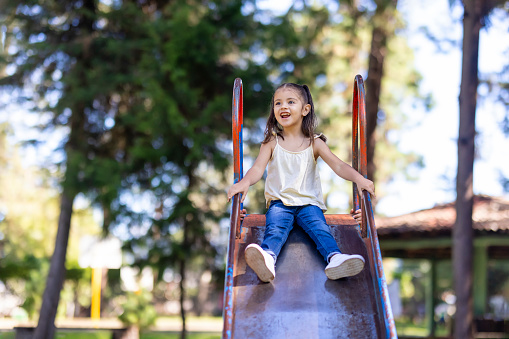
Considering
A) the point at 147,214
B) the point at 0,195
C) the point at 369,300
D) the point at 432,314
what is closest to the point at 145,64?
the point at 147,214

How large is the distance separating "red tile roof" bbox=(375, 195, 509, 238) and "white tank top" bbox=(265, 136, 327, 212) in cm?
903

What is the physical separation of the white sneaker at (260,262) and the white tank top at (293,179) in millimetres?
647

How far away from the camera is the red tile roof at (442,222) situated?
1205 cm

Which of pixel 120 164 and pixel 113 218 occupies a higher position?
pixel 120 164

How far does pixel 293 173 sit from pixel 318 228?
1.43ft

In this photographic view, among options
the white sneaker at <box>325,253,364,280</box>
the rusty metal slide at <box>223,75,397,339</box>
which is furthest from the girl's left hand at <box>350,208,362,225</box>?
the white sneaker at <box>325,253,364,280</box>

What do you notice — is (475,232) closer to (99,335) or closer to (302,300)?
(302,300)

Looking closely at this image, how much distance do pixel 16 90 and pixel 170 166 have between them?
458cm

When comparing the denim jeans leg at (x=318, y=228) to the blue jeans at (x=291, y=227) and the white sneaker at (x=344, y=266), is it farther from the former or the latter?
the white sneaker at (x=344, y=266)

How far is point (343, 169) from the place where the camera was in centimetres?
395

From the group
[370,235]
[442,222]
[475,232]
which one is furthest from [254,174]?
[442,222]

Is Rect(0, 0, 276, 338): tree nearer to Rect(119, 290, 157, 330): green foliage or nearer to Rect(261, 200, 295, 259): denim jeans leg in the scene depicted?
Rect(119, 290, 157, 330): green foliage

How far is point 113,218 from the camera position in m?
11.4

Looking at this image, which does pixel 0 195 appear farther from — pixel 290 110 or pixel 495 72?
pixel 290 110
